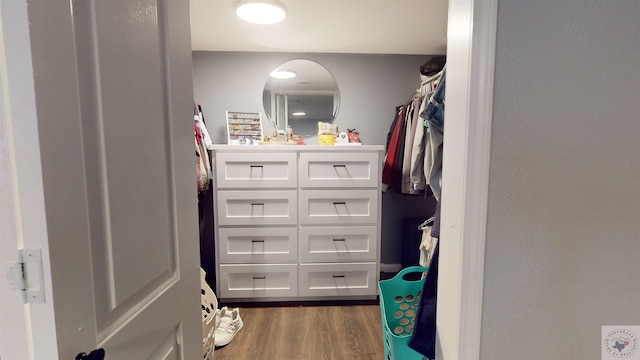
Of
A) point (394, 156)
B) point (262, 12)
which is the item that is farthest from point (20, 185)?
point (394, 156)

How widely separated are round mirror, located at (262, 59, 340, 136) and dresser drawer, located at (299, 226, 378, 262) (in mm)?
947

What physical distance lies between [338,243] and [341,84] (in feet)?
4.63

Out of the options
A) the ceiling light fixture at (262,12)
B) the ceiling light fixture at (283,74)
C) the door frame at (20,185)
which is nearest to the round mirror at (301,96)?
the ceiling light fixture at (283,74)

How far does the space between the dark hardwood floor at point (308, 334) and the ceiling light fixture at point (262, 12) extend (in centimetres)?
205

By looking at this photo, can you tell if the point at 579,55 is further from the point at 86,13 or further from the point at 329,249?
the point at 329,249

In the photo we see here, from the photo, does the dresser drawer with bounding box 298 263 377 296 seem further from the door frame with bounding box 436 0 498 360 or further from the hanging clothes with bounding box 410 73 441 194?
the door frame with bounding box 436 0 498 360

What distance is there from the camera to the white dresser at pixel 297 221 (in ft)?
7.01

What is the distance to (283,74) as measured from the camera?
2.59 m

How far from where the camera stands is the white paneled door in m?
0.45

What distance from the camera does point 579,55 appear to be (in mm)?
686

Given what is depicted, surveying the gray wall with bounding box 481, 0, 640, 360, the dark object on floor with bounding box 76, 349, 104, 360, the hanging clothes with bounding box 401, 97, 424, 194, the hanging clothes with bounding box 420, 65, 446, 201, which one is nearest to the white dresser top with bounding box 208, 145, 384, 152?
the hanging clothes with bounding box 401, 97, 424, 194

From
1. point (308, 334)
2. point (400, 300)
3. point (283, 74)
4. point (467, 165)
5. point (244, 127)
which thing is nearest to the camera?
point (467, 165)

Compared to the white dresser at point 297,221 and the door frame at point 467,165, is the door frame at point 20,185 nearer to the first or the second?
the door frame at point 467,165

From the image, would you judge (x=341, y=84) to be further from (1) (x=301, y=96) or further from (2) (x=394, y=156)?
(2) (x=394, y=156)
